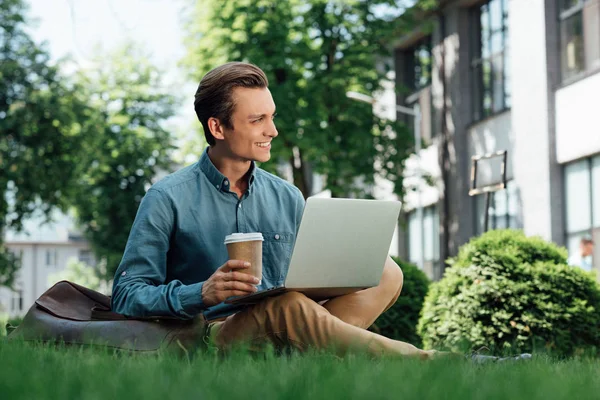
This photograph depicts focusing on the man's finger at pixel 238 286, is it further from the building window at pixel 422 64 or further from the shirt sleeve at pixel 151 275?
the building window at pixel 422 64

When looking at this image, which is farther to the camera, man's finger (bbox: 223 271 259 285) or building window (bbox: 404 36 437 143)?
building window (bbox: 404 36 437 143)

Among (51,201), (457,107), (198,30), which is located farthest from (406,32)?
(51,201)

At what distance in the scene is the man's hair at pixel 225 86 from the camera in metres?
5.02

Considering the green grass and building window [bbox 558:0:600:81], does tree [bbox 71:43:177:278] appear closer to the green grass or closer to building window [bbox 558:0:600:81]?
building window [bbox 558:0:600:81]

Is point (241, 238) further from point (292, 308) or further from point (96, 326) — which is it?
point (96, 326)

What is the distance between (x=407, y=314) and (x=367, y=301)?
220 inches

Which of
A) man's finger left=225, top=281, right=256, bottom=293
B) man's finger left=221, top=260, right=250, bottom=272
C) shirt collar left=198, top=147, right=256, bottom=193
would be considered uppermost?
shirt collar left=198, top=147, right=256, bottom=193

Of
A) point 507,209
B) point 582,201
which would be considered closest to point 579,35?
point 582,201

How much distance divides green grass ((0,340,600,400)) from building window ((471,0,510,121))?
68.1ft

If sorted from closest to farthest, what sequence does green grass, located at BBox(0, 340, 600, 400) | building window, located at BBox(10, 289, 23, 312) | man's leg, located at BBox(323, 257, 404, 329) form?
green grass, located at BBox(0, 340, 600, 400) → man's leg, located at BBox(323, 257, 404, 329) → building window, located at BBox(10, 289, 23, 312)

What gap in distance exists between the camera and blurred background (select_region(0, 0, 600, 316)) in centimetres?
2033

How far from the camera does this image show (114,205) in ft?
133

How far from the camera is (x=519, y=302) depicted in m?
8.45

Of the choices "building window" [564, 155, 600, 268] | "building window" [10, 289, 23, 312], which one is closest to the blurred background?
"building window" [564, 155, 600, 268]
